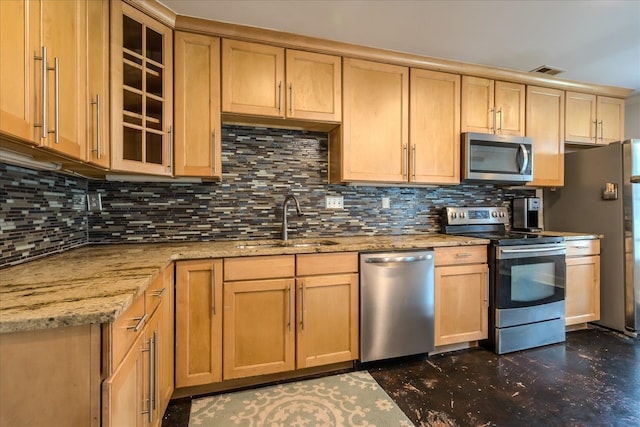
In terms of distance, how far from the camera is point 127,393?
99cm

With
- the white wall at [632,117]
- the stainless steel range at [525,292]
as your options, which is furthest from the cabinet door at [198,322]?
the white wall at [632,117]

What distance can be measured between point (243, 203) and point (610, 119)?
3.61 metres

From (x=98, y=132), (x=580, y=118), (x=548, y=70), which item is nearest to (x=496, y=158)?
(x=548, y=70)

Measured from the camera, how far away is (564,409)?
5.62 feet

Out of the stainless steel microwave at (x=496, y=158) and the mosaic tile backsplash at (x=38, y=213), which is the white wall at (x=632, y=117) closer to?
the stainless steel microwave at (x=496, y=158)

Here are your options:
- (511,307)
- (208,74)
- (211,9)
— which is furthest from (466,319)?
(211,9)

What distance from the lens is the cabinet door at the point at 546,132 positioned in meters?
2.80

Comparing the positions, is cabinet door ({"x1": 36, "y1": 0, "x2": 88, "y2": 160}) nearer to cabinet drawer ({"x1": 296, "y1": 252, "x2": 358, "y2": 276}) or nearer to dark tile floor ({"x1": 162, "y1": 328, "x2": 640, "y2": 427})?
cabinet drawer ({"x1": 296, "y1": 252, "x2": 358, "y2": 276})

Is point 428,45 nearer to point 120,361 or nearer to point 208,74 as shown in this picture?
point 208,74

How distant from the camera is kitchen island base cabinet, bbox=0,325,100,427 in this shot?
0.75 metres

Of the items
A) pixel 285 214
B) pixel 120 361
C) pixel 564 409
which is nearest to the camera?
pixel 120 361

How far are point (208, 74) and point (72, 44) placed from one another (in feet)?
2.88

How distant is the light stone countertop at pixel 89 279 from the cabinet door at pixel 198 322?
3.9 inches

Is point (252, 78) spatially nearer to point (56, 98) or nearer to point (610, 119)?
point (56, 98)
